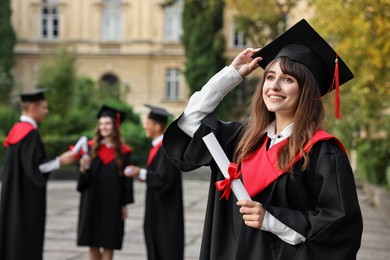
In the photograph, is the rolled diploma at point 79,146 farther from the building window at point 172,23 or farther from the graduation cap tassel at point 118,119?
the building window at point 172,23

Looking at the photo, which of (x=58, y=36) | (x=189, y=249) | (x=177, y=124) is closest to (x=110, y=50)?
(x=58, y=36)

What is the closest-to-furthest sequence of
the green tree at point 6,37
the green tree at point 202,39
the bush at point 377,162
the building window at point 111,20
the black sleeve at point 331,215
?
the black sleeve at point 331,215 < the bush at point 377,162 < the green tree at point 202,39 < the green tree at point 6,37 < the building window at point 111,20

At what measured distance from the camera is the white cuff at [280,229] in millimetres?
3287

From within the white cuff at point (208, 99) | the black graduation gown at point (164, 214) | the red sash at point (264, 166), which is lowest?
the black graduation gown at point (164, 214)

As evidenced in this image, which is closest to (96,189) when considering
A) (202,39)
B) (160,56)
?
(202,39)

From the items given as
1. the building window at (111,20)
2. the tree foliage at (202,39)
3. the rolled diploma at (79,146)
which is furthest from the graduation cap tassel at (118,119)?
the building window at (111,20)

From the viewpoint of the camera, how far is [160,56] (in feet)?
147

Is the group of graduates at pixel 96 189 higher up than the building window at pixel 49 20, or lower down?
lower down

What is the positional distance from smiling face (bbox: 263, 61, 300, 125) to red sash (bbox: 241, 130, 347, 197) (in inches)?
5.7

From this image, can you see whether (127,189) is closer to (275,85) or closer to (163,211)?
(163,211)

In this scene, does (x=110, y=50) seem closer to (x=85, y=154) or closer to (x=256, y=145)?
(x=85, y=154)

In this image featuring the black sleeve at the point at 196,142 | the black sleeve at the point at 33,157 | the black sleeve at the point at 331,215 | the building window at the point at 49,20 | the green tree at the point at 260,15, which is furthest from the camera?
the building window at the point at 49,20

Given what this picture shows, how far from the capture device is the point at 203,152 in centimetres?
371

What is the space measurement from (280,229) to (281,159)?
33 centimetres
